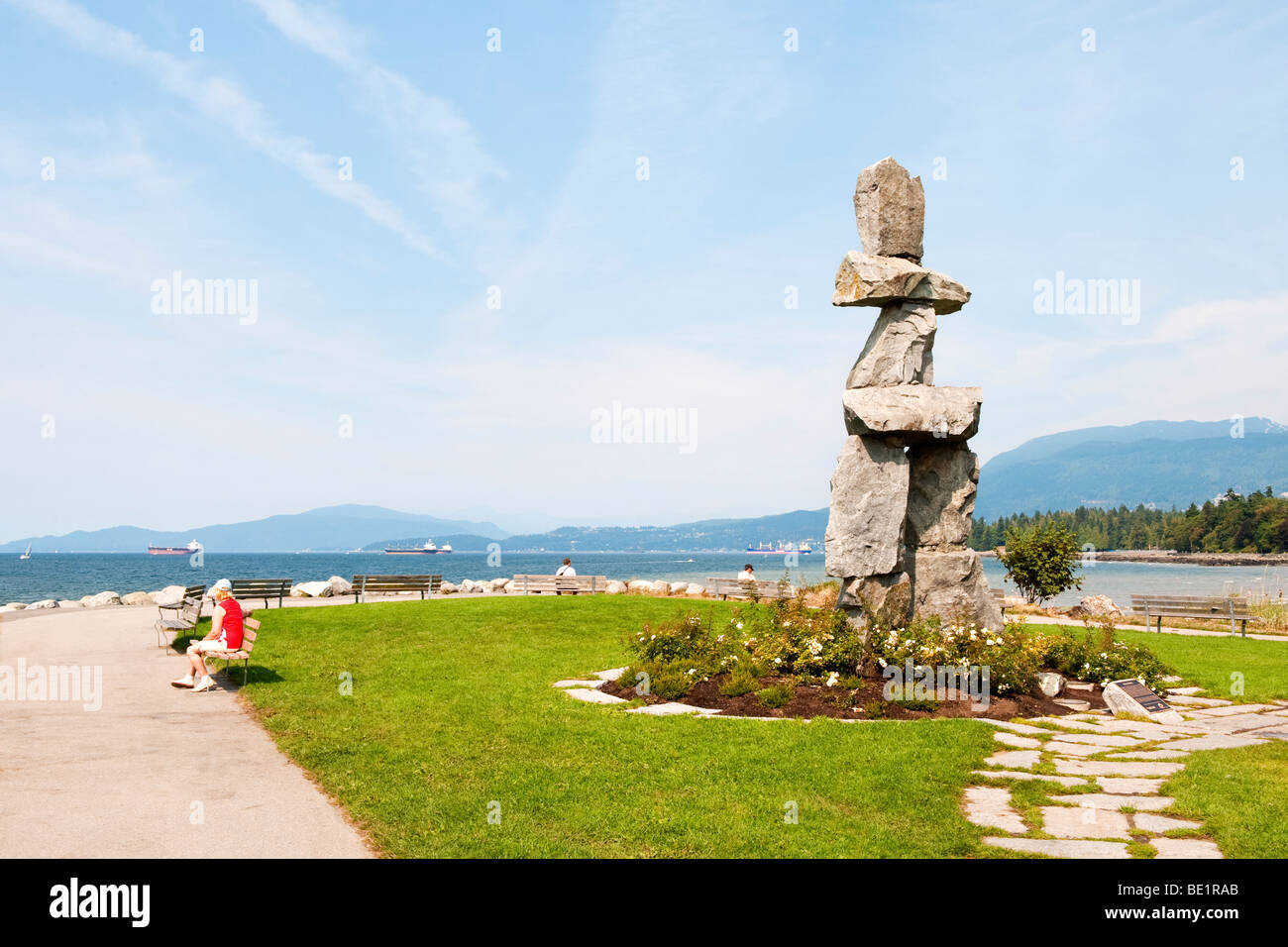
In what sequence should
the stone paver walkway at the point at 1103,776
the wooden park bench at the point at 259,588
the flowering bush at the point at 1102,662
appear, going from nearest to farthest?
the stone paver walkway at the point at 1103,776 < the flowering bush at the point at 1102,662 < the wooden park bench at the point at 259,588

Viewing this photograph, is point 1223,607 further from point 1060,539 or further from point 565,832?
point 565,832

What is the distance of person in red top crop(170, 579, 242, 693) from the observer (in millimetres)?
11727

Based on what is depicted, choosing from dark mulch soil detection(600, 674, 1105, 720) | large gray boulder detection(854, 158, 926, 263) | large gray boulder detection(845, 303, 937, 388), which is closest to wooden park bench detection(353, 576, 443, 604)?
dark mulch soil detection(600, 674, 1105, 720)

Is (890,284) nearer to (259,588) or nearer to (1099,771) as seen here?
(1099,771)

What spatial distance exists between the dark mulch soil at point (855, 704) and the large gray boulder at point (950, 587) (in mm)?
1708

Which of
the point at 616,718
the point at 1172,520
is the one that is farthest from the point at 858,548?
the point at 1172,520

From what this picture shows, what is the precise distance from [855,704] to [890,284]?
19.1 ft

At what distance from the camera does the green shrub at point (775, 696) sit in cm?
1000

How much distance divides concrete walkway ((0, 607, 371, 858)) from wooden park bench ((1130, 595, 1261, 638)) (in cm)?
1957

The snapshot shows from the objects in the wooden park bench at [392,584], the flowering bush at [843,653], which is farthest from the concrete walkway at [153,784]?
the wooden park bench at [392,584]

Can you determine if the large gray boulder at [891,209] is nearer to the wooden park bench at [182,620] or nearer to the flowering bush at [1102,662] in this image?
the flowering bush at [1102,662]

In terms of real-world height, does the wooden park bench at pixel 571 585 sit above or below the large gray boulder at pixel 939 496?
below

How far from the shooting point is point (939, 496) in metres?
12.7

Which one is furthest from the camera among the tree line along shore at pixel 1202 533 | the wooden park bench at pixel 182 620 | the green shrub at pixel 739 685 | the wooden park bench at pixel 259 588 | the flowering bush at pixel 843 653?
the tree line along shore at pixel 1202 533
